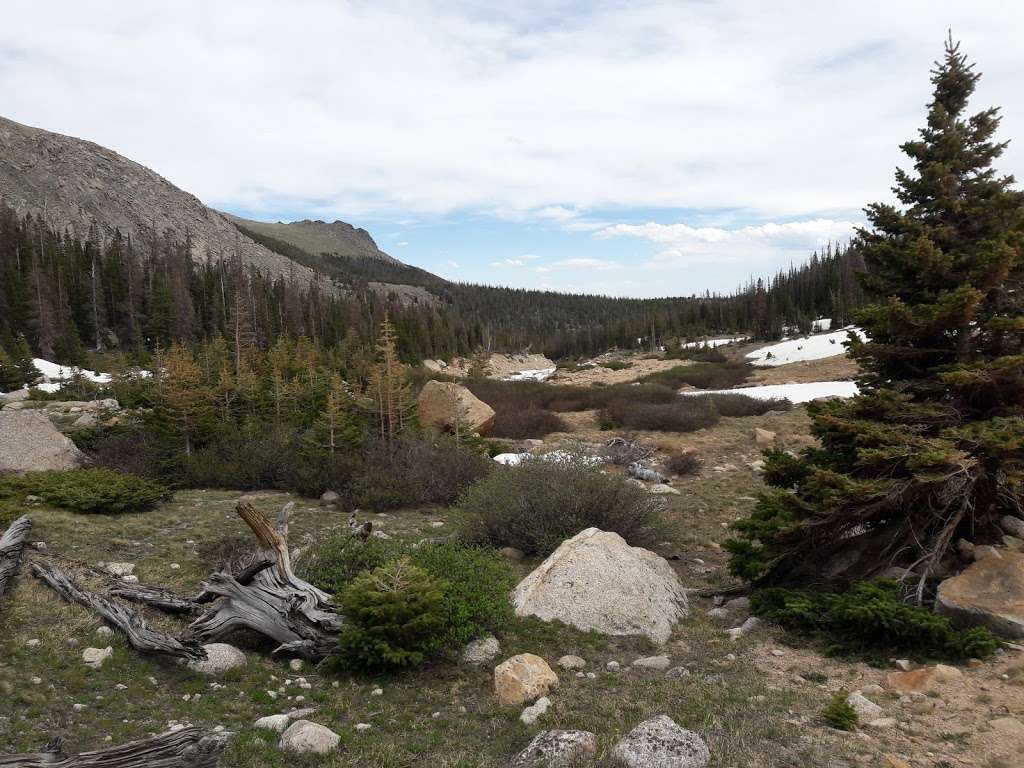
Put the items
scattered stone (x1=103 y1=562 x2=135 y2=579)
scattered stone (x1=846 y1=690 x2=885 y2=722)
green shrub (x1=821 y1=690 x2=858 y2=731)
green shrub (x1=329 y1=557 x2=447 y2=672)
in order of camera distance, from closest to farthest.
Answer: green shrub (x1=821 y1=690 x2=858 y2=731), scattered stone (x1=846 y1=690 x2=885 y2=722), green shrub (x1=329 y1=557 x2=447 y2=672), scattered stone (x1=103 y1=562 x2=135 y2=579)

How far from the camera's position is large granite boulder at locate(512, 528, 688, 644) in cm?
691

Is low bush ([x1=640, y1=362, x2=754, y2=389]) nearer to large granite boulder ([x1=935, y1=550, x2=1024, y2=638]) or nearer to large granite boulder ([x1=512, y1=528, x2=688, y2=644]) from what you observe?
large granite boulder ([x1=512, y1=528, x2=688, y2=644])

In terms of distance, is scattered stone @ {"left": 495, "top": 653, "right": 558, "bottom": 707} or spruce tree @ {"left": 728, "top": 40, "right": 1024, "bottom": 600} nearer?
scattered stone @ {"left": 495, "top": 653, "right": 558, "bottom": 707}

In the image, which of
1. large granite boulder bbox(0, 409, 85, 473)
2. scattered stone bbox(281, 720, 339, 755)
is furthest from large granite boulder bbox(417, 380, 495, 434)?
scattered stone bbox(281, 720, 339, 755)

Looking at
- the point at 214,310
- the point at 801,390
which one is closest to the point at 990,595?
the point at 801,390

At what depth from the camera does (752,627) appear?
6730 mm

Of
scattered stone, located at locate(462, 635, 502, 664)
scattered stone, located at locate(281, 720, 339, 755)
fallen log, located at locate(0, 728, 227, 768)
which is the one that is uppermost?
fallen log, located at locate(0, 728, 227, 768)

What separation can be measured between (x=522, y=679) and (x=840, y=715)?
7.95ft

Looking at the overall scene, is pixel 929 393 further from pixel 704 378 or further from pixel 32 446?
pixel 704 378

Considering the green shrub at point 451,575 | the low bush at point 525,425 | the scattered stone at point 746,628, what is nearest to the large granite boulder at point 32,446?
the green shrub at point 451,575

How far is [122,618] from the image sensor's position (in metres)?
6.01

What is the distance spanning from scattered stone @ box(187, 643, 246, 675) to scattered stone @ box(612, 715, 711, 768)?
363 cm

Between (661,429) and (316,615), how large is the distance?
56.4ft

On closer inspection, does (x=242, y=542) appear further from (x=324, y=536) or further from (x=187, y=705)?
(x=187, y=705)
